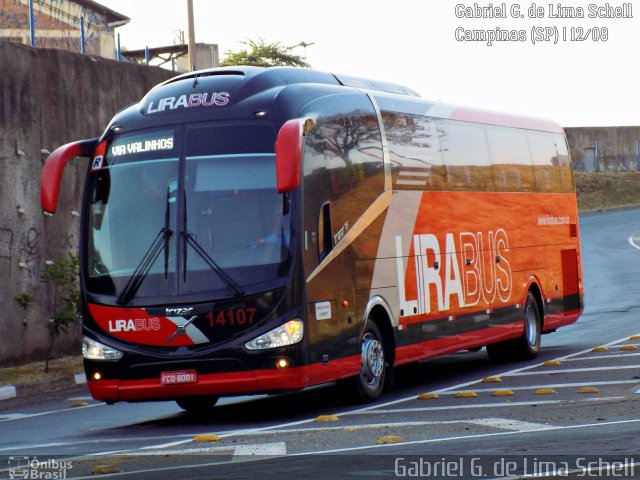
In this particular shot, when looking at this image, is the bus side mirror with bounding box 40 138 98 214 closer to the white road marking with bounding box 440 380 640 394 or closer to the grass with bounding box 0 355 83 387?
the white road marking with bounding box 440 380 640 394

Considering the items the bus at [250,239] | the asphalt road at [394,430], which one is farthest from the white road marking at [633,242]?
the bus at [250,239]

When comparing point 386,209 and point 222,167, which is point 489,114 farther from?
point 222,167

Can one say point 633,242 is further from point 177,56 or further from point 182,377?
point 182,377

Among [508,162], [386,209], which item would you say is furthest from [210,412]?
[508,162]

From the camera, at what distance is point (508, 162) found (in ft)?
59.7

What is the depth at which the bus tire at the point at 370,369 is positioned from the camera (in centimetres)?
1324

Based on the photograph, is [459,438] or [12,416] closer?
[459,438]

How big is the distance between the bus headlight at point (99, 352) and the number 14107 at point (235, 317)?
106cm

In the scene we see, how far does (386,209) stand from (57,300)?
28.8ft

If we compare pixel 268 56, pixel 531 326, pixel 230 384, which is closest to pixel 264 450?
pixel 230 384

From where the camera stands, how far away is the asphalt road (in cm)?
835

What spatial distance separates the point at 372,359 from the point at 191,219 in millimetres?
2596

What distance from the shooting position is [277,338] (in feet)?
39.4

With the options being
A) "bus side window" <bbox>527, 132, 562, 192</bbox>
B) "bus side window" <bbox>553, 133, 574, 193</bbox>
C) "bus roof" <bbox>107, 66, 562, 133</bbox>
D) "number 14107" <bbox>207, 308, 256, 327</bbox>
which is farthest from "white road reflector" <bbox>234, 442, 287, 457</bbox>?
"bus side window" <bbox>553, 133, 574, 193</bbox>
